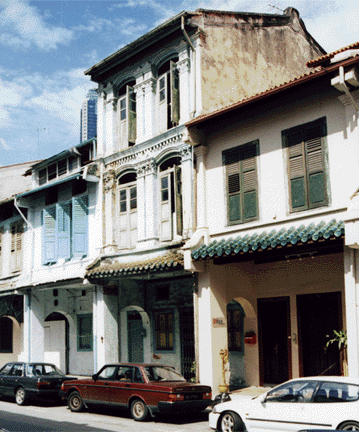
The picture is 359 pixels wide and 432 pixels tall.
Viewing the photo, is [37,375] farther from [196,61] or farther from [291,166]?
[196,61]

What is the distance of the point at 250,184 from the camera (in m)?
15.4

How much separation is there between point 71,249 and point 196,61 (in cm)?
865

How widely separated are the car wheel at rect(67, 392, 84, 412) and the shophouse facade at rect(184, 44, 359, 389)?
3405mm

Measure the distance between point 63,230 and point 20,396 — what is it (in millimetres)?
7104

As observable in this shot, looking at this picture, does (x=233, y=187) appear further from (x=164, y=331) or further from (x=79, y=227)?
(x=79, y=227)

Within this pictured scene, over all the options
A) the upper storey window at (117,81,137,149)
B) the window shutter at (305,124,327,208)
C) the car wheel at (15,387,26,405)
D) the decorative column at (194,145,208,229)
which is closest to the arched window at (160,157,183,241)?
the decorative column at (194,145,208,229)

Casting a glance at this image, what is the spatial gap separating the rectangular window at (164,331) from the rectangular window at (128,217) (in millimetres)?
2779

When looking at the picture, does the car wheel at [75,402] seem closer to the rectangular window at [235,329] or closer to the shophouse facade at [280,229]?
the shophouse facade at [280,229]

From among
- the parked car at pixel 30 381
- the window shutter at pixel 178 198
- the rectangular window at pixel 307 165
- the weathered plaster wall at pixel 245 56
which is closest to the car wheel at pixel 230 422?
the rectangular window at pixel 307 165

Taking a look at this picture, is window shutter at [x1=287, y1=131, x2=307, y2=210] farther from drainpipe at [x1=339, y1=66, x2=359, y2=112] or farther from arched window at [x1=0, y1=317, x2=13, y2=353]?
arched window at [x1=0, y1=317, x2=13, y2=353]

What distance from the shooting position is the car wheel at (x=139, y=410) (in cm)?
1307

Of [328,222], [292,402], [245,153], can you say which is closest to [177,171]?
[245,153]

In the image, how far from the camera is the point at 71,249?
70.8 feet

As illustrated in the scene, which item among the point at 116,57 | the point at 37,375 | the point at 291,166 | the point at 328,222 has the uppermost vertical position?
the point at 116,57
